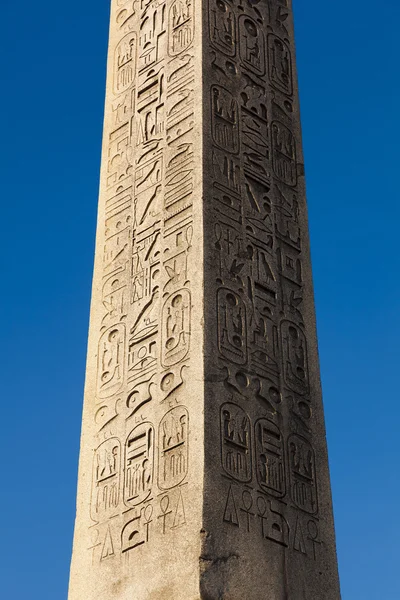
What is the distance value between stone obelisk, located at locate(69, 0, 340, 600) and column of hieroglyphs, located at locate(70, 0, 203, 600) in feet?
0.03

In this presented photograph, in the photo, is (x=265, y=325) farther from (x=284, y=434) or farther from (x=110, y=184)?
(x=110, y=184)

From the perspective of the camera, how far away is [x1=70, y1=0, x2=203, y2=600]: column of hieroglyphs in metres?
6.70

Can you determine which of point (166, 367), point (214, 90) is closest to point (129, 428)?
point (166, 367)

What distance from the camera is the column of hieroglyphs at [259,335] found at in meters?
6.67

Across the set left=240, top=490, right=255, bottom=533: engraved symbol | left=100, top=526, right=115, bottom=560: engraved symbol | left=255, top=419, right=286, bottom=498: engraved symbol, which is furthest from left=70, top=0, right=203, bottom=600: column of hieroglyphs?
left=255, top=419, right=286, bottom=498: engraved symbol

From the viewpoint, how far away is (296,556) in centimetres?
684

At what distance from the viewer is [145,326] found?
7.38 metres

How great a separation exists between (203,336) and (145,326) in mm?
522

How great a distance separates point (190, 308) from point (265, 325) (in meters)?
0.52

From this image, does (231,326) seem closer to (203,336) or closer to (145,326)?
(203,336)

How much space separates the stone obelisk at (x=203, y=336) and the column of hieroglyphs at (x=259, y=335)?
0.01m

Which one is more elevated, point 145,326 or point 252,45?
point 252,45

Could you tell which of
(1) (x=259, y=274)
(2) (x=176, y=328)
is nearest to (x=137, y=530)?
(2) (x=176, y=328)

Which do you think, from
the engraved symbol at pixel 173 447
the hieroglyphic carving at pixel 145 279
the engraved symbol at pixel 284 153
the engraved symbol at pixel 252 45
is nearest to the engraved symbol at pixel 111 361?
the hieroglyphic carving at pixel 145 279
